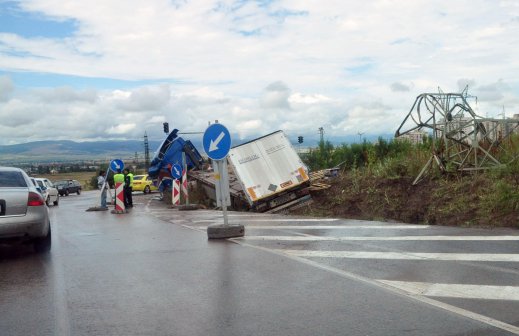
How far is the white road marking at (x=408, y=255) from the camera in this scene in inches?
315

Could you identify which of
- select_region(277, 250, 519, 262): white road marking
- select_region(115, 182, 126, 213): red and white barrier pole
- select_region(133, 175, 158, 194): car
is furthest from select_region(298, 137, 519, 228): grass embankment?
select_region(133, 175, 158, 194): car

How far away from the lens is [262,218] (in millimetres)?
15211

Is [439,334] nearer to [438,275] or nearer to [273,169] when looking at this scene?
[438,275]

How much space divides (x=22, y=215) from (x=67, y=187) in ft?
150

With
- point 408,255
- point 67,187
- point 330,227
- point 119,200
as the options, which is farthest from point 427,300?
point 67,187

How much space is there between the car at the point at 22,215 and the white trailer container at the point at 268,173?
8.50 metres

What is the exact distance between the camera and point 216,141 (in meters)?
11.4

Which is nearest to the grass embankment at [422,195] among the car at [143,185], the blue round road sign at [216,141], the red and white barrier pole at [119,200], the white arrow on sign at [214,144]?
the blue round road sign at [216,141]

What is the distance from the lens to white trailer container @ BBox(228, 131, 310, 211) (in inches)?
704

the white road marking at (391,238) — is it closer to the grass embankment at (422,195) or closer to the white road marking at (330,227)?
the white road marking at (330,227)

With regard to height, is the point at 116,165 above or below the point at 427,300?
above

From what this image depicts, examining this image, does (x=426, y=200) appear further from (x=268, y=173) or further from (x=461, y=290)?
(x=461, y=290)

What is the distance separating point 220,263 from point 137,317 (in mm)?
2785

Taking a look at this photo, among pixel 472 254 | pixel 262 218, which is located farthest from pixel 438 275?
pixel 262 218
